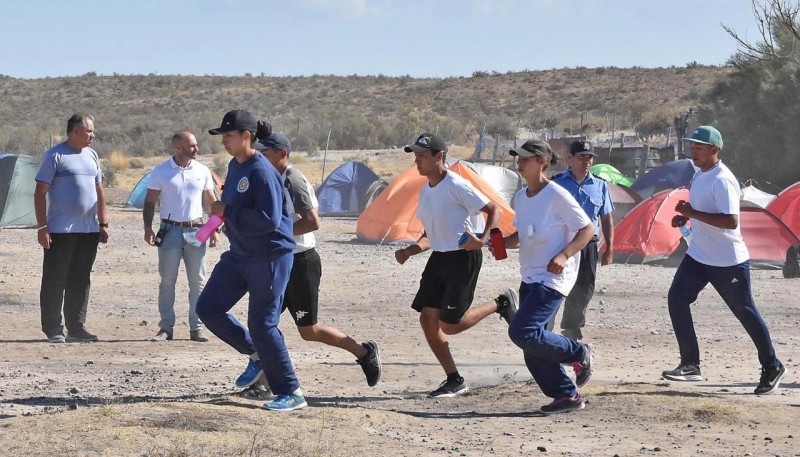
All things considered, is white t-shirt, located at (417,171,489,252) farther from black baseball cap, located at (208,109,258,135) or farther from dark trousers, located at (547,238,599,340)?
dark trousers, located at (547,238,599,340)

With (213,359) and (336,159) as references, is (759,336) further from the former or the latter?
(336,159)

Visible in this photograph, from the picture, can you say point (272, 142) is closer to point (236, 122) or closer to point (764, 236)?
point (236, 122)

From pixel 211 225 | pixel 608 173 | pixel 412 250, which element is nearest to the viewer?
pixel 211 225

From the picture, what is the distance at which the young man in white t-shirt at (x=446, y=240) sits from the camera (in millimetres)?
8484

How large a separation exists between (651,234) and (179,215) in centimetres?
1033

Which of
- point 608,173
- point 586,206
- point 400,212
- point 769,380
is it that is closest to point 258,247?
point 586,206

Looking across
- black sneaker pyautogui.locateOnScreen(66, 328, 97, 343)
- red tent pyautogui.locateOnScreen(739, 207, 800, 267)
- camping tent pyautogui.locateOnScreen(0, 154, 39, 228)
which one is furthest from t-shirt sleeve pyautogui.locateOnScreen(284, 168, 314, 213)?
camping tent pyautogui.locateOnScreen(0, 154, 39, 228)

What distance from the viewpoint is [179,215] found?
1121 cm

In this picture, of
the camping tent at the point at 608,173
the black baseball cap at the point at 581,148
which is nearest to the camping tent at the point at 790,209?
the camping tent at the point at 608,173

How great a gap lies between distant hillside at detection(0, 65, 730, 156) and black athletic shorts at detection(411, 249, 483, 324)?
43.2 metres

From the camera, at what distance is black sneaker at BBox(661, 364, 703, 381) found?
923cm

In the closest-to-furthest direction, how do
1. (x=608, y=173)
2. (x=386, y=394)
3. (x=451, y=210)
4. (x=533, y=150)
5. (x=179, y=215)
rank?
(x=533, y=150), (x=451, y=210), (x=386, y=394), (x=179, y=215), (x=608, y=173)

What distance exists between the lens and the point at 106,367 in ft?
32.7

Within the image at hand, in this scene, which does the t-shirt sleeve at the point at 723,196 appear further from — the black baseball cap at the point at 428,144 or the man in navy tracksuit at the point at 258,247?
the man in navy tracksuit at the point at 258,247
